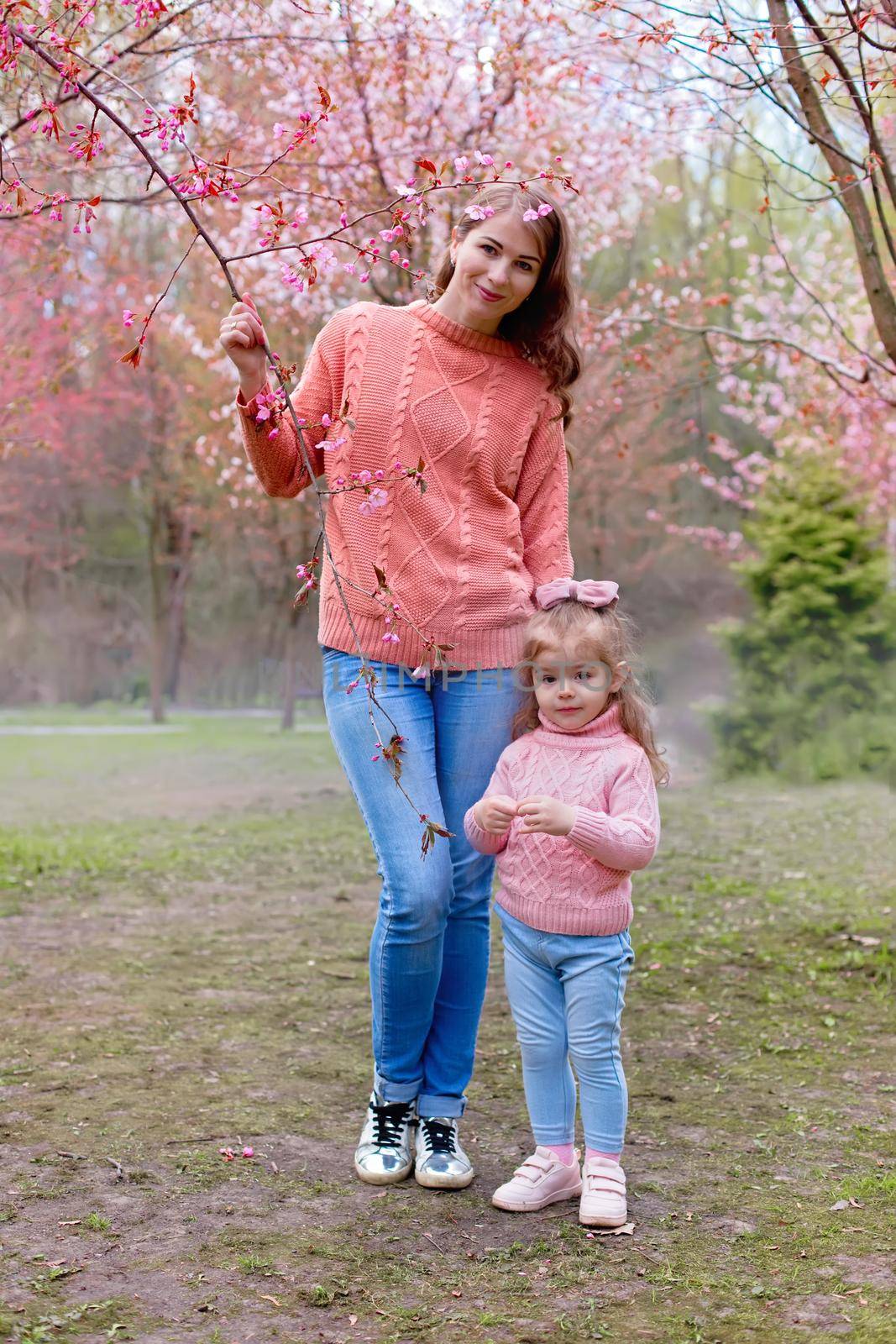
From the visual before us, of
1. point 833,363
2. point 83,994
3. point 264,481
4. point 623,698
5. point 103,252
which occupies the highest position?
point 103,252

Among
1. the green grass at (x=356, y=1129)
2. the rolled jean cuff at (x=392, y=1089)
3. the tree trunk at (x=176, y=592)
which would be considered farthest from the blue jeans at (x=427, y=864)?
the tree trunk at (x=176, y=592)

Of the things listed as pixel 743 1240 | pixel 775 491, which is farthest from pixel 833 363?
pixel 775 491

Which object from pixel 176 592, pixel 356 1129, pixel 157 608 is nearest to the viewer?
pixel 356 1129

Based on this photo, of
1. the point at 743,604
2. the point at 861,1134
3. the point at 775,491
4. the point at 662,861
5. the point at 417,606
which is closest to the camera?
the point at 417,606

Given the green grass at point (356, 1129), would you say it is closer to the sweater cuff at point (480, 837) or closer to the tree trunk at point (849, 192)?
the sweater cuff at point (480, 837)

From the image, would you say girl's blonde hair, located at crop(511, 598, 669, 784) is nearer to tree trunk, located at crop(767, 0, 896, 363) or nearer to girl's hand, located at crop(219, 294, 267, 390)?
girl's hand, located at crop(219, 294, 267, 390)

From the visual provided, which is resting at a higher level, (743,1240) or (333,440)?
(333,440)

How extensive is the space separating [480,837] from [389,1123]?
2.10 feet

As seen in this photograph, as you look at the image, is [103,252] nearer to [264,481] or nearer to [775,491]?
[775,491]

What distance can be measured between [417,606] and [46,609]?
19.7 meters

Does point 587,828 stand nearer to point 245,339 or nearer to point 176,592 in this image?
point 245,339

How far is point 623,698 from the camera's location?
2619mm

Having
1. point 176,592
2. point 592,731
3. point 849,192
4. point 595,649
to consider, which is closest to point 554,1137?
point 592,731

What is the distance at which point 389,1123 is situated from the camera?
2664mm
